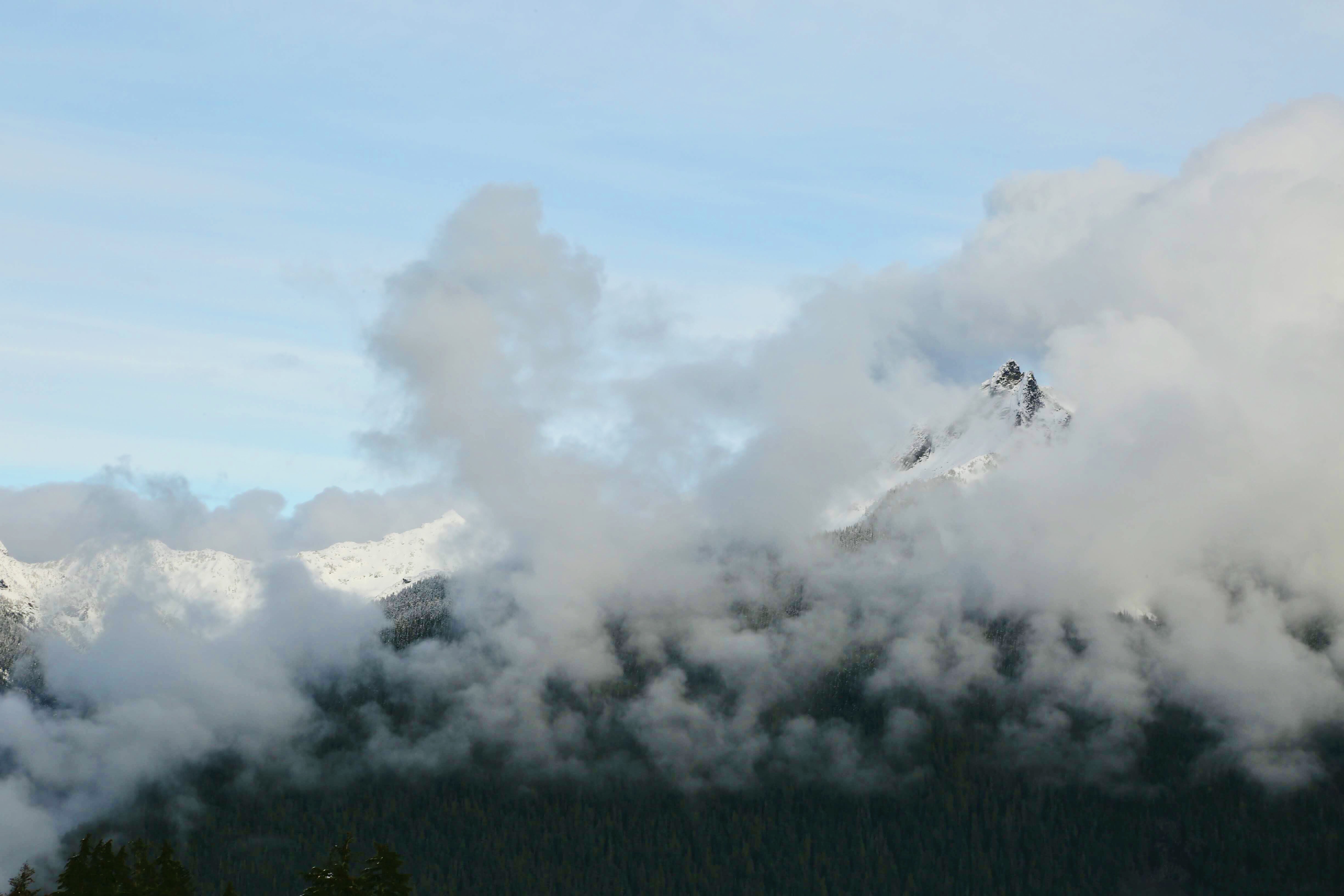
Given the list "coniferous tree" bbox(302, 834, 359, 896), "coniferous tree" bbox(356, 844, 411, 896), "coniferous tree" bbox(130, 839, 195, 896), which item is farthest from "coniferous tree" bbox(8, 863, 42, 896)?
"coniferous tree" bbox(356, 844, 411, 896)

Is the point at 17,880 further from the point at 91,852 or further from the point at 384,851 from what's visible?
the point at 384,851

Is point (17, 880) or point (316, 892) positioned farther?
point (17, 880)

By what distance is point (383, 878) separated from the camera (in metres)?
111

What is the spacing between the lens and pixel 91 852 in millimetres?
133875

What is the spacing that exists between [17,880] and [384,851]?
47652 mm

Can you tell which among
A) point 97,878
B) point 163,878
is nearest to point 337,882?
point 97,878

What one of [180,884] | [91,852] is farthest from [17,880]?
[180,884]

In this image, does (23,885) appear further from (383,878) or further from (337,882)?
(383,878)

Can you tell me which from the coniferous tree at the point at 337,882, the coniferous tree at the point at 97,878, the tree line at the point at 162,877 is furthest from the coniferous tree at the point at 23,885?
the coniferous tree at the point at 337,882

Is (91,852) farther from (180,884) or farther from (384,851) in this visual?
(384,851)

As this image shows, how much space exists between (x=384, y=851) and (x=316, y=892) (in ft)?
21.4

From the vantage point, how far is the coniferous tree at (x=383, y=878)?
11019 centimetres

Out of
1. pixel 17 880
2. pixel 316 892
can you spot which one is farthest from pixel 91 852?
pixel 316 892

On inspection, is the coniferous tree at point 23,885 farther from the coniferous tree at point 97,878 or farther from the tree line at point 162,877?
the coniferous tree at point 97,878
